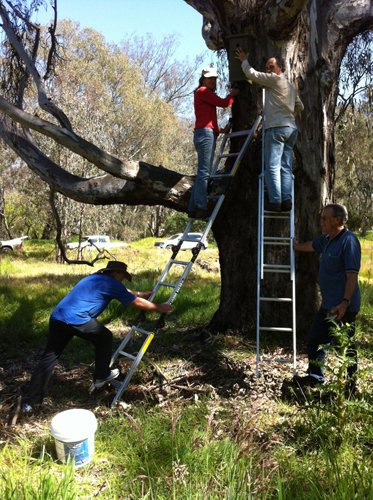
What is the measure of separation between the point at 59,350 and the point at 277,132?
3.58 m

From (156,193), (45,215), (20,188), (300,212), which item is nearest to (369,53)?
(300,212)

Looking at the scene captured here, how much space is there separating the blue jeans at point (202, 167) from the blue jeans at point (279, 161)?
0.74 m

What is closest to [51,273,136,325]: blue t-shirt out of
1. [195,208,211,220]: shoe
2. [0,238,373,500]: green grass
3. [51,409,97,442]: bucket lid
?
[0,238,373,500]: green grass

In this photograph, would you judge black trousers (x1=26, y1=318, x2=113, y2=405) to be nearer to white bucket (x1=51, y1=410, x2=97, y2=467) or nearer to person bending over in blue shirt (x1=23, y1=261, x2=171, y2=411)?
person bending over in blue shirt (x1=23, y1=261, x2=171, y2=411)

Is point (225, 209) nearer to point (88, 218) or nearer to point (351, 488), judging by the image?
point (351, 488)

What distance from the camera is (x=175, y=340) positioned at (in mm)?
6590

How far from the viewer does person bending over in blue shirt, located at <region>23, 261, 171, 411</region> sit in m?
4.79

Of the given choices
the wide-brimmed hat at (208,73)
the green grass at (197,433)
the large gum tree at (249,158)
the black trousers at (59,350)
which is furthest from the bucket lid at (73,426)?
the wide-brimmed hat at (208,73)

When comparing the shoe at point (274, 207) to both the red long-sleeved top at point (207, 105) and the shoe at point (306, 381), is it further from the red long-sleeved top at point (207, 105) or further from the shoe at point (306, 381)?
the shoe at point (306, 381)

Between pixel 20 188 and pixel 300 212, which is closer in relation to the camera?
pixel 300 212

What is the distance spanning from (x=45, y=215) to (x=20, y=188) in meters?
4.26

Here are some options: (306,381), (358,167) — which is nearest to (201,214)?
(306,381)

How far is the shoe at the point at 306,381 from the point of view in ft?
15.4

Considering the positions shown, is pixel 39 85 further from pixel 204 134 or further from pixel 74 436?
pixel 74 436
